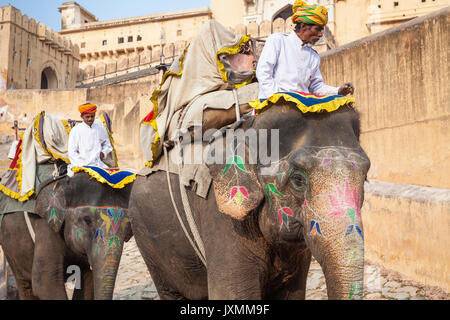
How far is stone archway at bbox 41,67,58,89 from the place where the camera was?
34.9 m

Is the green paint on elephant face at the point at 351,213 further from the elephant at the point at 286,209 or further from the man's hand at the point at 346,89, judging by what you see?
the man's hand at the point at 346,89

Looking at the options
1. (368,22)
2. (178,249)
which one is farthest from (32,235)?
(368,22)

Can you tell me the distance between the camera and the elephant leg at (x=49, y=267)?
199 inches

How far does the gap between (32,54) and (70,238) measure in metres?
30.3

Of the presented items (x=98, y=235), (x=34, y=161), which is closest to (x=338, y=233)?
(x=98, y=235)

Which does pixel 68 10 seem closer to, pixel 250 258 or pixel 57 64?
pixel 57 64

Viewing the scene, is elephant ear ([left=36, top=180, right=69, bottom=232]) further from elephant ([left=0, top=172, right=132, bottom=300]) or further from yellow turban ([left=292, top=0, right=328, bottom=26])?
yellow turban ([left=292, top=0, right=328, bottom=26])

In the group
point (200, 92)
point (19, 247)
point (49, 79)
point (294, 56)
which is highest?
point (49, 79)

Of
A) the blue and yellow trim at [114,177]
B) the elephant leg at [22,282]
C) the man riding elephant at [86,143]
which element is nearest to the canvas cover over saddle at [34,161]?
the man riding elephant at [86,143]

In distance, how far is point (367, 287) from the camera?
6.21 metres

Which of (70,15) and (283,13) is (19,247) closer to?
(283,13)

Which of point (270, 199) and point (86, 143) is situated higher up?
point (86, 143)

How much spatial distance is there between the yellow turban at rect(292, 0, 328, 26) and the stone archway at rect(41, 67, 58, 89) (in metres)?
34.5

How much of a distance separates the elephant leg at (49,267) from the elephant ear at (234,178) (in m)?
2.97
